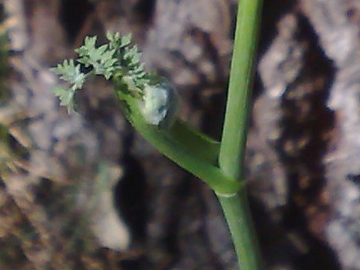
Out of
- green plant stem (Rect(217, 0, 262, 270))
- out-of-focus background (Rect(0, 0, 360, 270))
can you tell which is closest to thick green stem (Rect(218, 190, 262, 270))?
green plant stem (Rect(217, 0, 262, 270))

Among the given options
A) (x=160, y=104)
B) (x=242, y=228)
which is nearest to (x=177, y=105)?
(x=160, y=104)

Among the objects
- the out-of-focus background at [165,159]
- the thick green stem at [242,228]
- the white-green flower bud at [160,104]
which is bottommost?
the thick green stem at [242,228]

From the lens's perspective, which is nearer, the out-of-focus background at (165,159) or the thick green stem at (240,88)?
the thick green stem at (240,88)

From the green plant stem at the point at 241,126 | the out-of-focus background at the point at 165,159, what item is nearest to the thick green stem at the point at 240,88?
the green plant stem at the point at 241,126

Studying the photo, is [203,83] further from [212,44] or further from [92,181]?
[92,181]

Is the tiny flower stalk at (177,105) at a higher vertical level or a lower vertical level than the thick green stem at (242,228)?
higher

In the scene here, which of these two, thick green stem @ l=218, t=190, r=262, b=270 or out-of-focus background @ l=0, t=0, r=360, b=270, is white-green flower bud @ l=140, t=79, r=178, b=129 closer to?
thick green stem @ l=218, t=190, r=262, b=270

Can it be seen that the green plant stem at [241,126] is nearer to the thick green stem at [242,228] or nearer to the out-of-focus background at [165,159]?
the thick green stem at [242,228]
